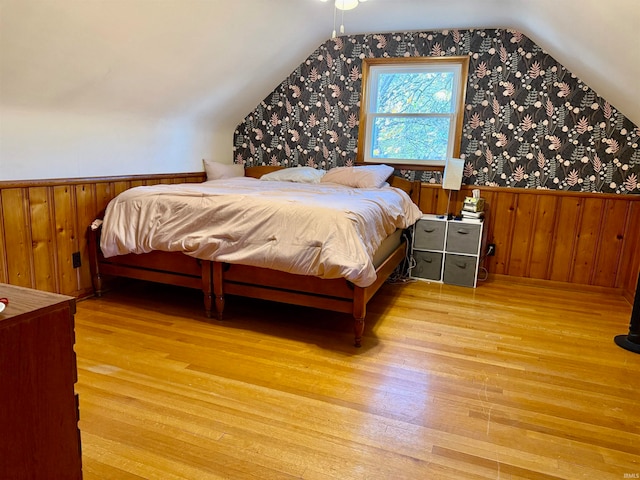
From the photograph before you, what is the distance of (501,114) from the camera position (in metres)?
3.88

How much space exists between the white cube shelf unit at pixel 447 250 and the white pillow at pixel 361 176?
0.52 meters

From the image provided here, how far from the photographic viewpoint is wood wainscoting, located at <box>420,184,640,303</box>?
3.68 m

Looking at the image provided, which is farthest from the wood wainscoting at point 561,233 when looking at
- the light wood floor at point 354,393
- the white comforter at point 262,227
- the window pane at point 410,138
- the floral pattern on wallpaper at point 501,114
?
the white comforter at point 262,227

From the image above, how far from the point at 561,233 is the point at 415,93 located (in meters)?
1.85

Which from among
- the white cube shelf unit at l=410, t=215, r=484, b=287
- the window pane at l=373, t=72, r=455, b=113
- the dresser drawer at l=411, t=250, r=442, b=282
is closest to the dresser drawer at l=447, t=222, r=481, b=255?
the white cube shelf unit at l=410, t=215, r=484, b=287

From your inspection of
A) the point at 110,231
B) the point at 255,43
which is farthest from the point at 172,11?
the point at 110,231

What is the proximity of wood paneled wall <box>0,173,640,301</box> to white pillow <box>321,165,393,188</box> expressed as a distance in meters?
0.47

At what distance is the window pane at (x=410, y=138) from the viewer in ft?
13.6

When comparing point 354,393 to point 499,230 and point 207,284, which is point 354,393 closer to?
point 207,284

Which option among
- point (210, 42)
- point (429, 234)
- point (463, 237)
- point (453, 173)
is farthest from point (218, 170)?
Result: point (463, 237)

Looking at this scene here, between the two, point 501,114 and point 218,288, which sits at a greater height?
point 501,114

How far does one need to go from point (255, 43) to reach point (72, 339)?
124 inches

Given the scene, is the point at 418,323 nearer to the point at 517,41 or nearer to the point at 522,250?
the point at 522,250

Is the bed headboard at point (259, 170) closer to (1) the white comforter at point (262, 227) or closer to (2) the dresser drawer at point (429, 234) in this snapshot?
(1) the white comforter at point (262, 227)
